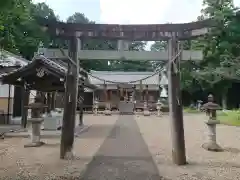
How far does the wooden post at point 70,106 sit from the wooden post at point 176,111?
103 inches

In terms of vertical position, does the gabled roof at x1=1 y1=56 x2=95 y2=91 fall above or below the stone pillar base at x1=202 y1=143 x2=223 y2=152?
above

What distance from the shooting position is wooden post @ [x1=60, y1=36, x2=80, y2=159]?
27.7 ft

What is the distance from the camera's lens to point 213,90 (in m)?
35.1

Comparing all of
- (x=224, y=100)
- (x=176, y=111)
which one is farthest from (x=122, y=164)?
(x=224, y=100)

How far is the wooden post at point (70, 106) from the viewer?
27.7 feet

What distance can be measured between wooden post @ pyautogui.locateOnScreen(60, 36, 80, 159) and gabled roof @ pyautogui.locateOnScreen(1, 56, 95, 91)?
13.8 feet

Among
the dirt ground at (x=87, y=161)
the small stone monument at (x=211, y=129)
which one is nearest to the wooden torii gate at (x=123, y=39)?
the dirt ground at (x=87, y=161)

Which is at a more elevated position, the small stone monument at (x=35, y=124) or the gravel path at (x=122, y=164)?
the small stone monument at (x=35, y=124)

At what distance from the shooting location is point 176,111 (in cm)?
808

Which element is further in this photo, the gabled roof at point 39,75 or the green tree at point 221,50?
the green tree at point 221,50

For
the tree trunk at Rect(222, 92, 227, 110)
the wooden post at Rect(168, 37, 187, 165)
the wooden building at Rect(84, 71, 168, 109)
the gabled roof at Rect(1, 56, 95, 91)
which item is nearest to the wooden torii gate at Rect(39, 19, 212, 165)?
the wooden post at Rect(168, 37, 187, 165)

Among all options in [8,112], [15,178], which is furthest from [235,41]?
[15,178]

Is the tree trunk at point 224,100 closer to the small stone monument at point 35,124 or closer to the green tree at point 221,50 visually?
the green tree at point 221,50

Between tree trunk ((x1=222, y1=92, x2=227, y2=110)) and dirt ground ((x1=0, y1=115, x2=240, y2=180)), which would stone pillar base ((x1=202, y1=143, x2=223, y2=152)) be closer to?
dirt ground ((x1=0, y1=115, x2=240, y2=180))
